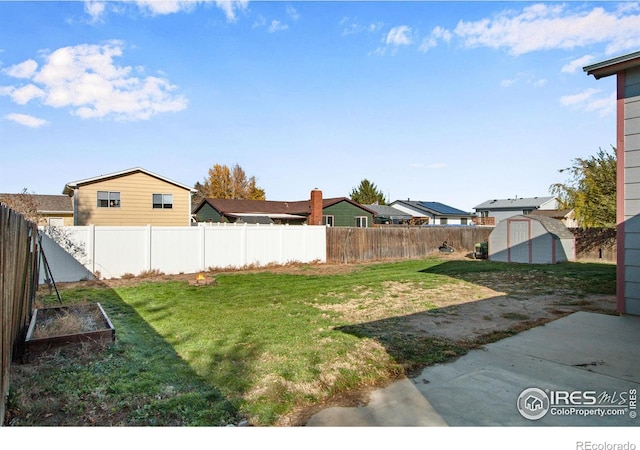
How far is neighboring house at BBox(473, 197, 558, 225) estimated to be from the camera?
44250 millimetres

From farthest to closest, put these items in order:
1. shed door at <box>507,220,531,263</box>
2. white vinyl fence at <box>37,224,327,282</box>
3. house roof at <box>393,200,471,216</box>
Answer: house roof at <box>393,200,471,216</box> < shed door at <box>507,220,531,263</box> < white vinyl fence at <box>37,224,327,282</box>

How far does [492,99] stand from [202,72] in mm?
9018

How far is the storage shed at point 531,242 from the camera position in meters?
16.4

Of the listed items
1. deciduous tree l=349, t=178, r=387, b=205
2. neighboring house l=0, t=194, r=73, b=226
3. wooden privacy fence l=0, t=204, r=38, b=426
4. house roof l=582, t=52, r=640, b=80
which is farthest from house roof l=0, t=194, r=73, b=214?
deciduous tree l=349, t=178, r=387, b=205

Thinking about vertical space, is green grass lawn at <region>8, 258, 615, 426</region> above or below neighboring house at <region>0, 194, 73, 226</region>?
below

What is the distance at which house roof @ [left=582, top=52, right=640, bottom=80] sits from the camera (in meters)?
5.75

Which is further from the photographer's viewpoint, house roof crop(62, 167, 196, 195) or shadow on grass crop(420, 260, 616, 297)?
house roof crop(62, 167, 196, 195)

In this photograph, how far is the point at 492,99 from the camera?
35.9 ft

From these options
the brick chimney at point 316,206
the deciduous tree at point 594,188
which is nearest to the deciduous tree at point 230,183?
the brick chimney at point 316,206

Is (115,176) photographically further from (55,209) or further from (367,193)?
(367,193)

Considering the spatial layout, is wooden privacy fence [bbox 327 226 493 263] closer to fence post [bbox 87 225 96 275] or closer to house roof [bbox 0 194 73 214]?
fence post [bbox 87 225 96 275]

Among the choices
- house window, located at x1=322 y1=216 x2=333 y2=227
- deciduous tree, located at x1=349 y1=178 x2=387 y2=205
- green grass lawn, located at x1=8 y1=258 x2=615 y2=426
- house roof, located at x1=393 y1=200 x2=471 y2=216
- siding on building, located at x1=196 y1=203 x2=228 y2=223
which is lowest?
green grass lawn, located at x1=8 y1=258 x2=615 y2=426

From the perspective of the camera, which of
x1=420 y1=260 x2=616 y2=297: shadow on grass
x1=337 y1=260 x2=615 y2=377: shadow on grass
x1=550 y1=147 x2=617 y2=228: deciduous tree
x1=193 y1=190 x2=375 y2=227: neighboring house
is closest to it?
x1=337 y1=260 x2=615 y2=377: shadow on grass

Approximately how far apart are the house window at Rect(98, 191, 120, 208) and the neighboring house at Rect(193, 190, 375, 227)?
34.2ft
